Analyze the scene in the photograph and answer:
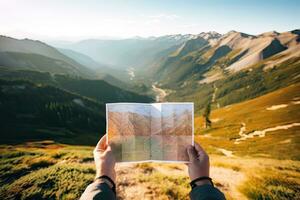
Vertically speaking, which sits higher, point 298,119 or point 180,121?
point 180,121

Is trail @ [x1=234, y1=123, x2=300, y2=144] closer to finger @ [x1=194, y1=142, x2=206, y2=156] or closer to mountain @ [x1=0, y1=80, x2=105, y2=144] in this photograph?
mountain @ [x1=0, y1=80, x2=105, y2=144]

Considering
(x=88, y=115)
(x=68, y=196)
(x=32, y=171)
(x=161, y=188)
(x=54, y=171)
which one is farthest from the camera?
(x=88, y=115)

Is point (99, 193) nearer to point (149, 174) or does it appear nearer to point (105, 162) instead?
point (105, 162)

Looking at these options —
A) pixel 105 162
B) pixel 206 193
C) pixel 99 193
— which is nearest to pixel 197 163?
pixel 206 193

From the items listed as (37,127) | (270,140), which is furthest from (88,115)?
(270,140)

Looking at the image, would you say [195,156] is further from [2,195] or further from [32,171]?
[32,171]

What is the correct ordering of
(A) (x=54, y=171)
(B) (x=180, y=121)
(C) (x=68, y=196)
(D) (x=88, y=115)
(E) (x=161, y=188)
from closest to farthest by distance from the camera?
1. (B) (x=180, y=121)
2. (C) (x=68, y=196)
3. (E) (x=161, y=188)
4. (A) (x=54, y=171)
5. (D) (x=88, y=115)

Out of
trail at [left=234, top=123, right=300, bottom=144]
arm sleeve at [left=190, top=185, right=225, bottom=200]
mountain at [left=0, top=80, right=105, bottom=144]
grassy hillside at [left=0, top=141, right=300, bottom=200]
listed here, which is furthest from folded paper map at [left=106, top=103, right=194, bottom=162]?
mountain at [left=0, top=80, right=105, bottom=144]
